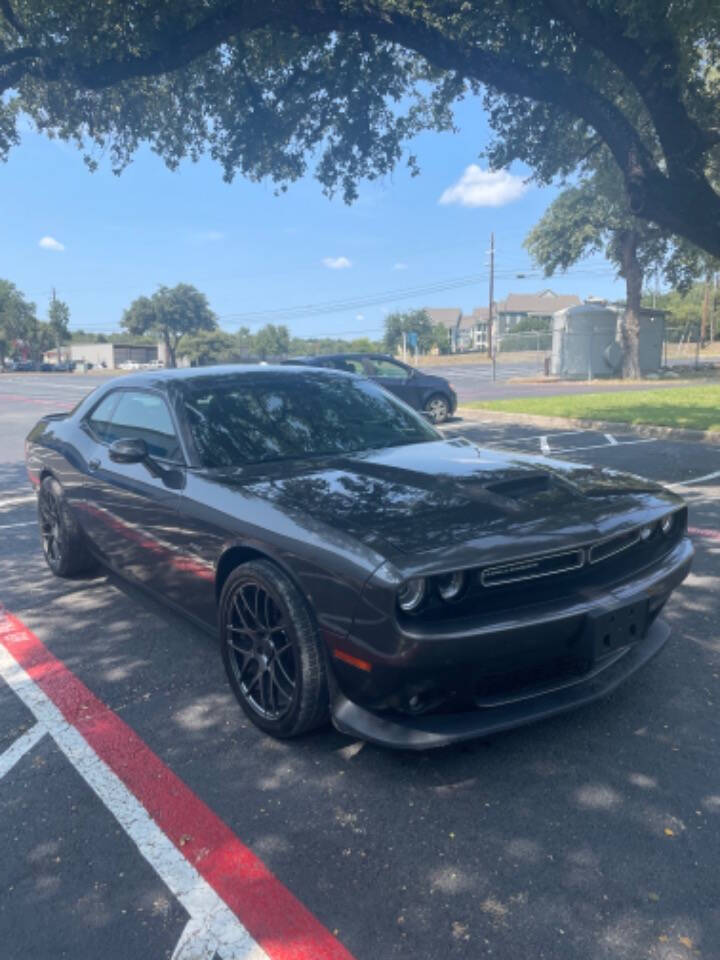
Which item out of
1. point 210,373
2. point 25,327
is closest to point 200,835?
point 210,373

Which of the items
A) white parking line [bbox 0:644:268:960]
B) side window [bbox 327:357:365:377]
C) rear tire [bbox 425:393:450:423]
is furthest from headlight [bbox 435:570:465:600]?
rear tire [bbox 425:393:450:423]

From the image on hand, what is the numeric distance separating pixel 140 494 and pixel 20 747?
1.37 meters

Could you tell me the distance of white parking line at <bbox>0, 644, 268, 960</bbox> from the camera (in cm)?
191

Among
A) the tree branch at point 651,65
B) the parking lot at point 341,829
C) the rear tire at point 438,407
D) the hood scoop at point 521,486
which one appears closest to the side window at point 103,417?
the parking lot at point 341,829

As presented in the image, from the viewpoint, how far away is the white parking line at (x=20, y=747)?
Answer: 2.79 meters

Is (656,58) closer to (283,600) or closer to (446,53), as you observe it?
(446,53)

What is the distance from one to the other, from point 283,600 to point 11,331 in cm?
9146

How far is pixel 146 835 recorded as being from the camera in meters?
2.34

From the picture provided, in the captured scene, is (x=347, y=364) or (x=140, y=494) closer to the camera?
(x=140, y=494)

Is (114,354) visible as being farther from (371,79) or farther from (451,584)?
(451,584)

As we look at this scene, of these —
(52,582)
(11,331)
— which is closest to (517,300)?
(11,331)

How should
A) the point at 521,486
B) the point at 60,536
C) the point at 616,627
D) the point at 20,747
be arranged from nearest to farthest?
the point at 616,627 → the point at 20,747 → the point at 521,486 → the point at 60,536

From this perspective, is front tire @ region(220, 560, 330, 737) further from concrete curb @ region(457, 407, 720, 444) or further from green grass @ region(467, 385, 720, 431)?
green grass @ region(467, 385, 720, 431)

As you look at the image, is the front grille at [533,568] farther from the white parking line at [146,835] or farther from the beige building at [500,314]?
the beige building at [500,314]
